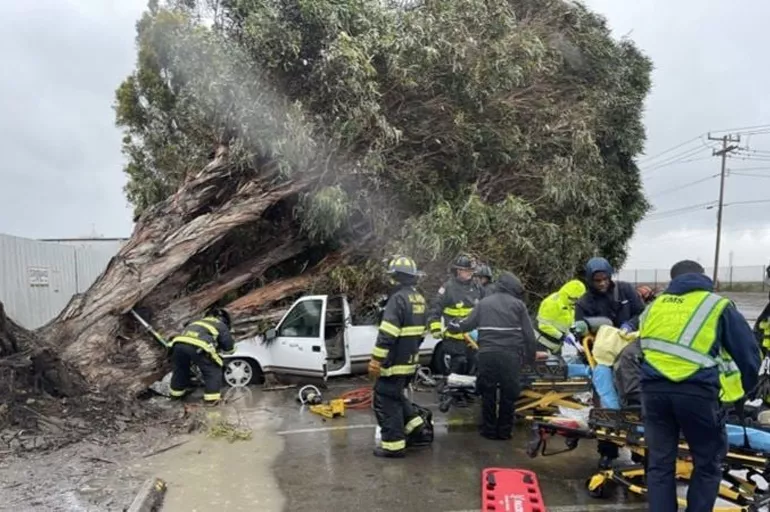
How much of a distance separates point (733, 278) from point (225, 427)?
52.1 meters

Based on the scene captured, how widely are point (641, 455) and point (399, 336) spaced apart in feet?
7.40

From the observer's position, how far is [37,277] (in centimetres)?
1053

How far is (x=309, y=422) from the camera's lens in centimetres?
719

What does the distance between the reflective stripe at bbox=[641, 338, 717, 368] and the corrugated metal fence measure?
8.91 m

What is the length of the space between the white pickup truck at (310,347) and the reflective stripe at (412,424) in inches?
109

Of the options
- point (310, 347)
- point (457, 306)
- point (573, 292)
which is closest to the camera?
point (573, 292)

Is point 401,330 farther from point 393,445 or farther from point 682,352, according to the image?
point 682,352

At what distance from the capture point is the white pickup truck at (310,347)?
871 cm

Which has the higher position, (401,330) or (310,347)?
(401,330)

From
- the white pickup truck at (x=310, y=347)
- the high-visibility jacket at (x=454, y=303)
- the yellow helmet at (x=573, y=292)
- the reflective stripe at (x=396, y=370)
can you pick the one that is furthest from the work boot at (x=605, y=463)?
the white pickup truck at (x=310, y=347)

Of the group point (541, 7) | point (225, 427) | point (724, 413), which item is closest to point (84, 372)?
point (225, 427)

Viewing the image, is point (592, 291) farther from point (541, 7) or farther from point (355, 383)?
point (541, 7)

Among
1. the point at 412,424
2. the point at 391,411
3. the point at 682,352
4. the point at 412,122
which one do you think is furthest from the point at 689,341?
the point at 412,122

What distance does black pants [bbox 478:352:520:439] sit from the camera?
6.17 metres
